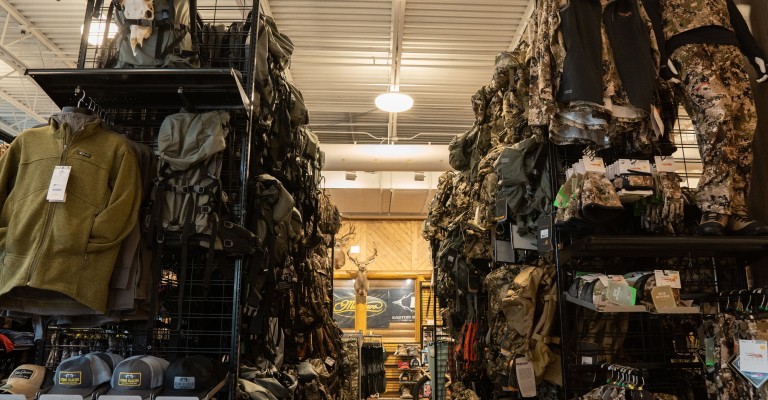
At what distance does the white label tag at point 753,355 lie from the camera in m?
2.38

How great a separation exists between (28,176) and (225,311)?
1330 millimetres

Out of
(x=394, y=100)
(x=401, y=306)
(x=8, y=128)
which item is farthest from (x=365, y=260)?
(x=8, y=128)

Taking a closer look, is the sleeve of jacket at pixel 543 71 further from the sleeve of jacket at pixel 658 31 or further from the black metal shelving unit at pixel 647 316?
the sleeve of jacket at pixel 658 31

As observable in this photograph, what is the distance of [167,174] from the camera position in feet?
9.80

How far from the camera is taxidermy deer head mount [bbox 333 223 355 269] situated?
1345 cm

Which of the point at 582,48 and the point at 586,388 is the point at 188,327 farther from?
the point at 582,48

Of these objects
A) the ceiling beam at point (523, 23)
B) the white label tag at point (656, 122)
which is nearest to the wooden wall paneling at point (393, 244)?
the ceiling beam at point (523, 23)

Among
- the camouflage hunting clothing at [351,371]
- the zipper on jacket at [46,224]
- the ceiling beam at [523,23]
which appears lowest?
the camouflage hunting clothing at [351,371]

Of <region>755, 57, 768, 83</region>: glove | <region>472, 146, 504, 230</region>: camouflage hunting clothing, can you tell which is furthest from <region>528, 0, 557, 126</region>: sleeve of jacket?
<region>755, 57, 768, 83</region>: glove

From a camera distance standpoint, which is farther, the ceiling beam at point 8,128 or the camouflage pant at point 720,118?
the ceiling beam at point 8,128

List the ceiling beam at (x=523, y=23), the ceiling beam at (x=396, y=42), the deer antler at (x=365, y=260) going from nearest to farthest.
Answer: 1. the ceiling beam at (x=396, y=42)
2. the ceiling beam at (x=523, y=23)
3. the deer antler at (x=365, y=260)

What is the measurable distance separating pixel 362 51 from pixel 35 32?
402 cm

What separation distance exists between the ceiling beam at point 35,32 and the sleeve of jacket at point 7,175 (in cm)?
472

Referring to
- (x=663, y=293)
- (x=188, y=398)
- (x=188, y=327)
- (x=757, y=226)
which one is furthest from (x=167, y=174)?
(x=757, y=226)
